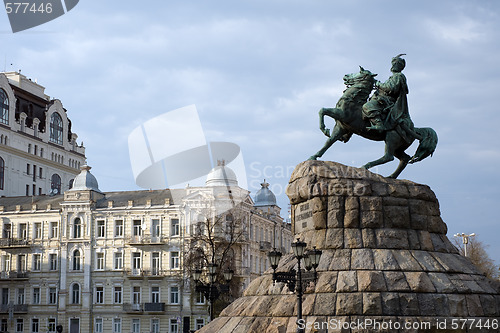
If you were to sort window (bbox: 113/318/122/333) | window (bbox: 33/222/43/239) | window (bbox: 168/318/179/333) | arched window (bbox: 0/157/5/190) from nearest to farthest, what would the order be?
window (bbox: 168/318/179/333) < window (bbox: 113/318/122/333) < window (bbox: 33/222/43/239) < arched window (bbox: 0/157/5/190)

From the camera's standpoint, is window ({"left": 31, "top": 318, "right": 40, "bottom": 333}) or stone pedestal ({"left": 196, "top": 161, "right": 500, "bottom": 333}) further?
window ({"left": 31, "top": 318, "right": 40, "bottom": 333})

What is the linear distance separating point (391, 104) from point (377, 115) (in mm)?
735

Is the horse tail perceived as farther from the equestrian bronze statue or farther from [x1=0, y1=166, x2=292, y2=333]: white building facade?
[x1=0, y1=166, x2=292, y2=333]: white building facade

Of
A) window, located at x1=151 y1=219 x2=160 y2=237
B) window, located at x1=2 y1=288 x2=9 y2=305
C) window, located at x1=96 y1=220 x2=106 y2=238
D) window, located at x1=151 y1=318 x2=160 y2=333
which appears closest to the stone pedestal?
window, located at x1=151 y1=318 x2=160 y2=333

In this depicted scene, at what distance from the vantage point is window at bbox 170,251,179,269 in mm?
56594

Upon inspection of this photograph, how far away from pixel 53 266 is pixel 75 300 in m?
3.30

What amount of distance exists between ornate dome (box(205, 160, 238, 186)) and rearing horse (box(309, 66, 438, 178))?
118ft

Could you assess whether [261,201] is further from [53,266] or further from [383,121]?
[383,121]

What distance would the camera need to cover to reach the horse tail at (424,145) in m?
23.2

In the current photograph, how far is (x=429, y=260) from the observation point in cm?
2033

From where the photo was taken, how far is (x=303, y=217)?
71.1 feet

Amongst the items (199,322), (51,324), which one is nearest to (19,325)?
(51,324)

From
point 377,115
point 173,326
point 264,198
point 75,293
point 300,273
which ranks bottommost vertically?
point 173,326

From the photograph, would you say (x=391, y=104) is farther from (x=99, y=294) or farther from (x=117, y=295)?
(x=99, y=294)
